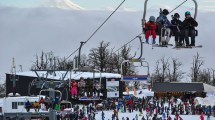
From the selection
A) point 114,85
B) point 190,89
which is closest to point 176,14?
point 114,85

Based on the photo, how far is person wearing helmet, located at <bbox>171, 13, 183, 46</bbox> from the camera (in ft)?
46.3

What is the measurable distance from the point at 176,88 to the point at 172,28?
164 feet

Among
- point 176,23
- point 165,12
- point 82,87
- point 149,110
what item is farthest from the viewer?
point 149,110

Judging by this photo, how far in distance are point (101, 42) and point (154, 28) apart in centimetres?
5699

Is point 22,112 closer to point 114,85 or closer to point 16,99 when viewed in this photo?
point 16,99

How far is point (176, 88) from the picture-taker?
209ft

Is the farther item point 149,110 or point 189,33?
point 149,110

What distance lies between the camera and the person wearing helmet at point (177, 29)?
46.3 ft

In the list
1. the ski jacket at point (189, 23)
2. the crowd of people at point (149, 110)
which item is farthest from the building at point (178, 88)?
the ski jacket at point (189, 23)

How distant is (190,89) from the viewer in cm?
6291

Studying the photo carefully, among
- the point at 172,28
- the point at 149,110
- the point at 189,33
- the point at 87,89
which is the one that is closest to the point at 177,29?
the point at 172,28

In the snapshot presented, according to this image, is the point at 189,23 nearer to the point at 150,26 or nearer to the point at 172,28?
→ the point at 172,28

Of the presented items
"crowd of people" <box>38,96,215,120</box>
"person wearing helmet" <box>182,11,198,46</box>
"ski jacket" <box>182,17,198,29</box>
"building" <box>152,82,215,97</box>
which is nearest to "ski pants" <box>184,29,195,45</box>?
"person wearing helmet" <box>182,11,198,46</box>

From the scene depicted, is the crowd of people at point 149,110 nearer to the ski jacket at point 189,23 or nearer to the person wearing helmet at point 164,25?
the person wearing helmet at point 164,25
